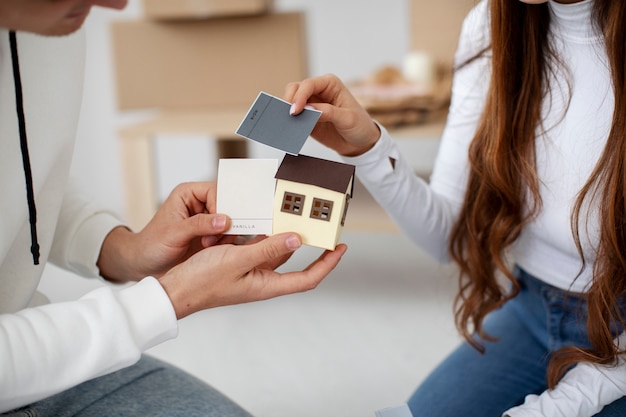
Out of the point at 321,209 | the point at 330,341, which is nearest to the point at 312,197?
the point at 321,209

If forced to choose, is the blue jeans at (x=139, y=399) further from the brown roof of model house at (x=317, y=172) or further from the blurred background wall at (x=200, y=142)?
the blurred background wall at (x=200, y=142)

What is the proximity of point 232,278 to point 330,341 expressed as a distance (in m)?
1.13

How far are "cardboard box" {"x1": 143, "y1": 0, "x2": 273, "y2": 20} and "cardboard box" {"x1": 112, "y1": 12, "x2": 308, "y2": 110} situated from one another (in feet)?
0.33

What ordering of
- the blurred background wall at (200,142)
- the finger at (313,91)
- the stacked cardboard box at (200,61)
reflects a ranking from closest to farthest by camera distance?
the finger at (313,91)
the stacked cardboard box at (200,61)
the blurred background wall at (200,142)

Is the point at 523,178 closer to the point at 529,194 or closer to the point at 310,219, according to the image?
the point at 529,194

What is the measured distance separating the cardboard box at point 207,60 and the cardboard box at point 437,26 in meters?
0.40

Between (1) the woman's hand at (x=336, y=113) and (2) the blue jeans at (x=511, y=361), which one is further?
(2) the blue jeans at (x=511, y=361)

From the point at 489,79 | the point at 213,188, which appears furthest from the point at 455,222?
the point at 213,188

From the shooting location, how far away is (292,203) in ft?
3.33

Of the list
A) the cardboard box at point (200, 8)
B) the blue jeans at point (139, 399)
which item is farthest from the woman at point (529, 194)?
the cardboard box at point (200, 8)

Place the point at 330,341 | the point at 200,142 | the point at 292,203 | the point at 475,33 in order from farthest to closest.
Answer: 1. the point at 200,142
2. the point at 330,341
3. the point at 475,33
4. the point at 292,203

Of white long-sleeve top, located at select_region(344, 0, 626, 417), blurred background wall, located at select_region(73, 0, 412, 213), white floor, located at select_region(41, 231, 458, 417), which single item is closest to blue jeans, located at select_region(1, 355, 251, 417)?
white long-sleeve top, located at select_region(344, 0, 626, 417)

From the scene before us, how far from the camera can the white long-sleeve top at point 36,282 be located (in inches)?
33.4

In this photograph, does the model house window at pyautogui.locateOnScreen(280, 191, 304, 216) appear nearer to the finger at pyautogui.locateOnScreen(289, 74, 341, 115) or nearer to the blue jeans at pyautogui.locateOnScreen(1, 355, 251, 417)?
the finger at pyautogui.locateOnScreen(289, 74, 341, 115)
